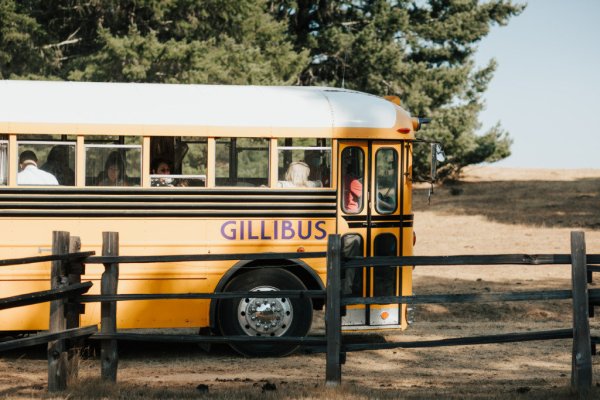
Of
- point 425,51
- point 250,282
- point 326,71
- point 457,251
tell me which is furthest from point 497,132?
point 250,282

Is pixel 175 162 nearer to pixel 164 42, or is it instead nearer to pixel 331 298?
pixel 331 298

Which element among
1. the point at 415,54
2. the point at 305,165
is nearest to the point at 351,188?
the point at 305,165

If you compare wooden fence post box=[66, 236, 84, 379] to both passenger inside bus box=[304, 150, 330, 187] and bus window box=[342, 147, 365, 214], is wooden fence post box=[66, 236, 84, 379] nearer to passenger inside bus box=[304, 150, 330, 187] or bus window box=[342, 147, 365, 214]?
passenger inside bus box=[304, 150, 330, 187]

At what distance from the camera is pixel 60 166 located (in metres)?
10.4

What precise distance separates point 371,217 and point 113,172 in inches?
110

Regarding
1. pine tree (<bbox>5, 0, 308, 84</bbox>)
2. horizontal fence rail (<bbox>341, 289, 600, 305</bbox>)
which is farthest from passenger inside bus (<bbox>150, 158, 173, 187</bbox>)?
pine tree (<bbox>5, 0, 308, 84</bbox>)

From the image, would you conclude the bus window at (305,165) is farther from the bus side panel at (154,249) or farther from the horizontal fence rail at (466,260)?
the horizontal fence rail at (466,260)

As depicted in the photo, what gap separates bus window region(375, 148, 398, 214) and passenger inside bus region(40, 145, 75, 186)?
128 inches

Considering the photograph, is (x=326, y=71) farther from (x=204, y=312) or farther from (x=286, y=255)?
(x=286, y=255)

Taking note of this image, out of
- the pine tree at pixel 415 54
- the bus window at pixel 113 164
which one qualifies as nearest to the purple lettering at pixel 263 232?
the bus window at pixel 113 164

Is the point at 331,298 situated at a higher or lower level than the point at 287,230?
lower

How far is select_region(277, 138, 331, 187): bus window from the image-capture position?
10844 mm

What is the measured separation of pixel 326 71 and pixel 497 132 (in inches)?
273

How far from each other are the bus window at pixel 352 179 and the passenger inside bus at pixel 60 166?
9.43 ft
